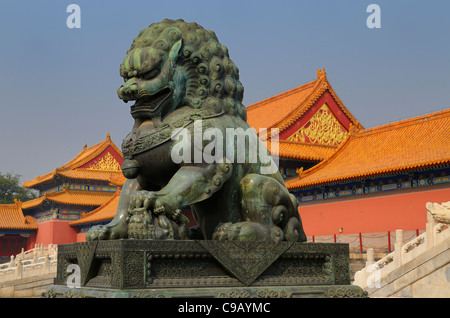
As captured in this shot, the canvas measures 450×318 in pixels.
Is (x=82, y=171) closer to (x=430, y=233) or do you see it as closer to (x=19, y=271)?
(x=19, y=271)

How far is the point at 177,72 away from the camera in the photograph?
13.7 ft

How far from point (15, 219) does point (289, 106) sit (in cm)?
2200

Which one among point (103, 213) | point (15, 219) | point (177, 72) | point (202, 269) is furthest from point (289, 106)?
point (202, 269)

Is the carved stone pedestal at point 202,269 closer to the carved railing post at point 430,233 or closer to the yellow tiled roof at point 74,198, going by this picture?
the carved railing post at point 430,233

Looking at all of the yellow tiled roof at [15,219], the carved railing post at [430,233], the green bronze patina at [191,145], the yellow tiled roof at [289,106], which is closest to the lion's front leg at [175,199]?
the green bronze patina at [191,145]

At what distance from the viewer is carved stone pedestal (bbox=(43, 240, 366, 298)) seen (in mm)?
3418

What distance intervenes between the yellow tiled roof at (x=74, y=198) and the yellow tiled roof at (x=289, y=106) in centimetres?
1428

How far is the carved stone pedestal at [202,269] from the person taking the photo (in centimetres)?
342

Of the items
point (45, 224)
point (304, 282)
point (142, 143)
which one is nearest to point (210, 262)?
point (304, 282)

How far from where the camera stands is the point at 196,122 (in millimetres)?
4090

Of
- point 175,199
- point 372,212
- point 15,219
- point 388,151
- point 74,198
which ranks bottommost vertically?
point 175,199

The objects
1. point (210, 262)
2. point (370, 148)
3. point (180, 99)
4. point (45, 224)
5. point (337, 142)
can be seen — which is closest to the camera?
point (210, 262)

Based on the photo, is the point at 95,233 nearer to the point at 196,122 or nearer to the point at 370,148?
the point at 196,122

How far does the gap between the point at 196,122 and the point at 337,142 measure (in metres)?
22.2
